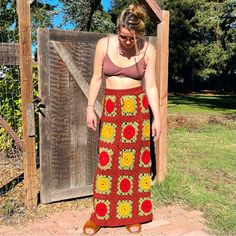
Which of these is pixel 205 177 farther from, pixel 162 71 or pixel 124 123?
pixel 124 123

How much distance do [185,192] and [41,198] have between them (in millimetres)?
1796

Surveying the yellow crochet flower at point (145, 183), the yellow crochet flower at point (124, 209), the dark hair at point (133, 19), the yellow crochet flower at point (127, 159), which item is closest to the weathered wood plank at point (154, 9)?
the dark hair at point (133, 19)

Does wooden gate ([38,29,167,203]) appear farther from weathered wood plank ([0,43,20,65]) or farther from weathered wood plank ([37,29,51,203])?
weathered wood plank ([0,43,20,65])

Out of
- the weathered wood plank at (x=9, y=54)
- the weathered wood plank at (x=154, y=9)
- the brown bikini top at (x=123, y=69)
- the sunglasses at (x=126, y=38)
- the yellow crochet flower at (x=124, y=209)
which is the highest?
the weathered wood plank at (x=154, y=9)

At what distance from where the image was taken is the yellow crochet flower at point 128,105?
343 cm

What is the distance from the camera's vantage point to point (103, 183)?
3.63 metres

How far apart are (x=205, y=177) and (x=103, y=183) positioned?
2361 millimetres

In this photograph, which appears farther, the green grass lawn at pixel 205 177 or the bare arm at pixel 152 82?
the green grass lawn at pixel 205 177

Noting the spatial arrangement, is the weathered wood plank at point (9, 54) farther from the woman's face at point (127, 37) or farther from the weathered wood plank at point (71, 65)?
the woman's face at point (127, 37)

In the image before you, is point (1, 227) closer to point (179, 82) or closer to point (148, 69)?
point (148, 69)

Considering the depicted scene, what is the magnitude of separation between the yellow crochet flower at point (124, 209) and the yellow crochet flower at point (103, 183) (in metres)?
0.24

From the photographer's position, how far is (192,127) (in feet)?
34.0

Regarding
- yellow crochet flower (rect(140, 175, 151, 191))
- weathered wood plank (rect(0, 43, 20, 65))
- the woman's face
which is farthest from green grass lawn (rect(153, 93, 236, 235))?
weathered wood plank (rect(0, 43, 20, 65))

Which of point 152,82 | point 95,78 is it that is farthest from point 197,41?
point 95,78
